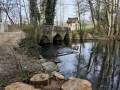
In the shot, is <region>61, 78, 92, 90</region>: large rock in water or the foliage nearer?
<region>61, 78, 92, 90</region>: large rock in water

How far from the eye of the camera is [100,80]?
3.70m

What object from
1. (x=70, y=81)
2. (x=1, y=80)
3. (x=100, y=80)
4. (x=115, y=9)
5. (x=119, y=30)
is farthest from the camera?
(x=119, y=30)

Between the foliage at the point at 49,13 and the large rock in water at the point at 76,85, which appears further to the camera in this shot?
the foliage at the point at 49,13

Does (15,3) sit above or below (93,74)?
above

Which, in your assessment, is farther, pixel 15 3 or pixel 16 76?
pixel 15 3

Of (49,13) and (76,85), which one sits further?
(49,13)

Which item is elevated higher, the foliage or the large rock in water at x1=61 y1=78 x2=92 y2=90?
the foliage

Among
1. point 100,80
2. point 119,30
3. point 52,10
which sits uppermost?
point 52,10

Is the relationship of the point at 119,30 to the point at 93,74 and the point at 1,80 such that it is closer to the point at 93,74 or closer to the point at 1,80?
the point at 93,74

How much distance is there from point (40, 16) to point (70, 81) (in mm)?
12669

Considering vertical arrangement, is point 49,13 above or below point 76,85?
above

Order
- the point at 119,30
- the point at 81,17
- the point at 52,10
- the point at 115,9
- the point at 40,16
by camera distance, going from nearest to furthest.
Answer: the point at 40,16, the point at 52,10, the point at 115,9, the point at 119,30, the point at 81,17

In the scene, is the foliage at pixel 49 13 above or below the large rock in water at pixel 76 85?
above

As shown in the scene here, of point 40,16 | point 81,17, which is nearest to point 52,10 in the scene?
point 40,16
